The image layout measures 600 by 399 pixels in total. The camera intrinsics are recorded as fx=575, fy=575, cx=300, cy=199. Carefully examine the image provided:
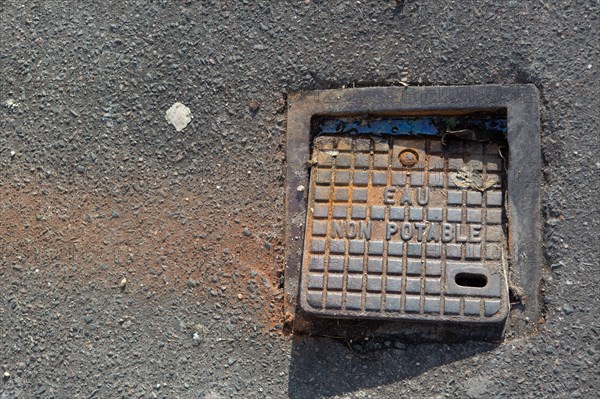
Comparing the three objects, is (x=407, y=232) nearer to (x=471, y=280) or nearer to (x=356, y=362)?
(x=471, y=280)

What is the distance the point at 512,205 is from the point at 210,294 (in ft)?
3.88

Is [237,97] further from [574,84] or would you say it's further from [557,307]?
[557,307]

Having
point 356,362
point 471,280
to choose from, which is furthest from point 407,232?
point 356,362

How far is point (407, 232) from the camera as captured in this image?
7.00ft

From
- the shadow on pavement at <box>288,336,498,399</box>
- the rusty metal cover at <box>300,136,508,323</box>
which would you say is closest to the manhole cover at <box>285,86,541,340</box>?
the rusty metal cover at <box>300,136,508,323</box>

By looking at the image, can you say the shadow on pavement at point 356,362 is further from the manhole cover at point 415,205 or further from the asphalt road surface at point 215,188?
the manhole cover at point 415,205

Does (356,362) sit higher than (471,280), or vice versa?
(471,280)

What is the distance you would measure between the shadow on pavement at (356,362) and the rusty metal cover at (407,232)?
13 cm

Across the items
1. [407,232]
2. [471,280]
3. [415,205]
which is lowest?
[471,280]

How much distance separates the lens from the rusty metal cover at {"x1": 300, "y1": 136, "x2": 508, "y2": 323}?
2084mm

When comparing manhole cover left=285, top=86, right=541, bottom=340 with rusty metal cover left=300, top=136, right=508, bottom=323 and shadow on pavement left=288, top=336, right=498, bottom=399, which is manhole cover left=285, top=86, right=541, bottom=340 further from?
shadow on pavement left=288, top=336, right=498, bottom=399

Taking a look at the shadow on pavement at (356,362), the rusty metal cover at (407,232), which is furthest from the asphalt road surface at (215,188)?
the rusty metal cover at (407,232)

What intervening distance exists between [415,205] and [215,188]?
77cm

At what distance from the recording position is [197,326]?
7.20 feet
